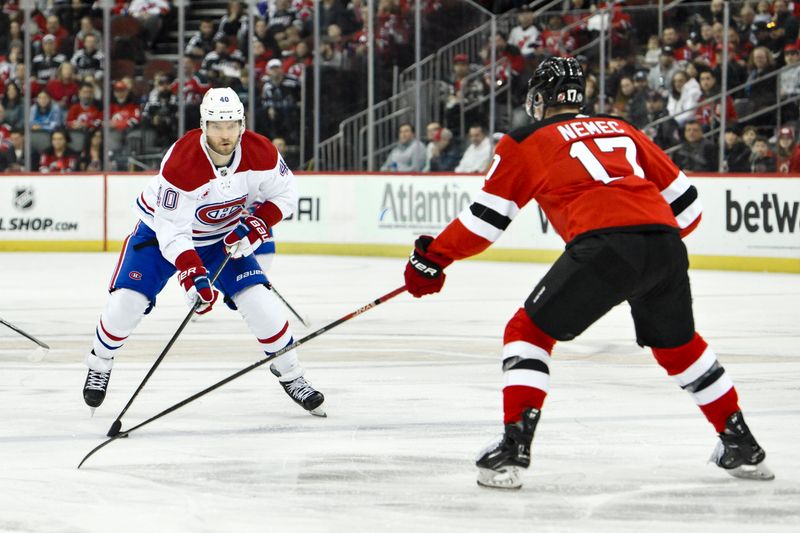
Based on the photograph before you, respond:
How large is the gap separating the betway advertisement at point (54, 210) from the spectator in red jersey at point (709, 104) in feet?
20.7

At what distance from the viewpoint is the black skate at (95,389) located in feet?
17.5

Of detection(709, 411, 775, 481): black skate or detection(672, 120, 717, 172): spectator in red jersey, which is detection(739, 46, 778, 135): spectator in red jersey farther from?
detection(709, 411, 775, 481): black skate

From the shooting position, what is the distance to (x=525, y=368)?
3.87 metres

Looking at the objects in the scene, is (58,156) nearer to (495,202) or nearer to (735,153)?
(735,153)

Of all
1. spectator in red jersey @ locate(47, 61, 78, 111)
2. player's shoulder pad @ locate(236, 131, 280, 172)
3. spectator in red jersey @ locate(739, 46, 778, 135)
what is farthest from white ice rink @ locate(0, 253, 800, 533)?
spectator in red jersey @ locate(47, 61, 78, 111)

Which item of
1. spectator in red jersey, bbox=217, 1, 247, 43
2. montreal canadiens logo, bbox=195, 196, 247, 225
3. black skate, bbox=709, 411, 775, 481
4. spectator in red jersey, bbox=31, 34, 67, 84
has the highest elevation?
spectator in red jersey, bbox=217, 1, 247, 43

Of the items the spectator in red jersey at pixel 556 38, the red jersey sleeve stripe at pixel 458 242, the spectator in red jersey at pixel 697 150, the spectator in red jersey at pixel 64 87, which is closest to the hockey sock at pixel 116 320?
the red jersey sleeve stripe at pixel 458 242

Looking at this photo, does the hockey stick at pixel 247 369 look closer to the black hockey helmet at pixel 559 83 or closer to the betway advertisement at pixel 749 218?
the black hockey helmet at pixel 559 83

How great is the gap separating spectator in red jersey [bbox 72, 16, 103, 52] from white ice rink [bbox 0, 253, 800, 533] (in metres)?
6.73

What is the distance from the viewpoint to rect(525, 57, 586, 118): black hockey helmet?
13.2 ft

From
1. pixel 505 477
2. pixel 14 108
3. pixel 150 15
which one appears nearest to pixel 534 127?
pixel 505 477

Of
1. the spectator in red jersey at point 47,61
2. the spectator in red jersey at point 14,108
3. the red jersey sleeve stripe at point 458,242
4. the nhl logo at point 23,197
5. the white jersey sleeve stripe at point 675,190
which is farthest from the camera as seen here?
the spectator in red jersey at point 47,61

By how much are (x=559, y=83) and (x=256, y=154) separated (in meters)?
1.67

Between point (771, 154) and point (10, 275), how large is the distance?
653cm
